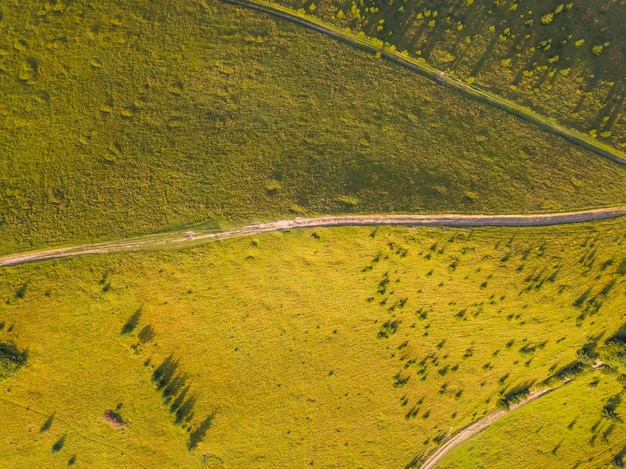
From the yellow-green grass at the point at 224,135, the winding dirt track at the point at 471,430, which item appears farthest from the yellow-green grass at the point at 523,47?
the winding dirt track at the point at 471,430

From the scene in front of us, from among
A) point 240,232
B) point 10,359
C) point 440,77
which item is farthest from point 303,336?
point 440,77

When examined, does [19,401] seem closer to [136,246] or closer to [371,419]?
[136,246]

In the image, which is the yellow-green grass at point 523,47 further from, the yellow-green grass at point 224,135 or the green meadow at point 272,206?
the yellow-green grass at point 224,135

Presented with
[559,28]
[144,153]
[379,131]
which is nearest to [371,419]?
[379,131]

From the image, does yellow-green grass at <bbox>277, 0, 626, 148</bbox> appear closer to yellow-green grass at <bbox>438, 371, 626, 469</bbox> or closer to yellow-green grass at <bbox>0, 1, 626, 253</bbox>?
yellow-green grass at <bbox>0, 1, 626, 253</bbox>

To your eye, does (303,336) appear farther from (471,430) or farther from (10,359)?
(10,359)
